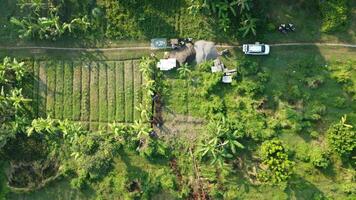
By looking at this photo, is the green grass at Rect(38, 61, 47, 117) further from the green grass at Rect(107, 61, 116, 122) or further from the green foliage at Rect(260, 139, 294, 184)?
the green foliage at Rect(260, 139, 294, 184)

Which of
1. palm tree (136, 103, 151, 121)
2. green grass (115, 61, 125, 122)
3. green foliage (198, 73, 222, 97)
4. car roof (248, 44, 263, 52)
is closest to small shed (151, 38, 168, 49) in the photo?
green grass (115, 61, 125, 122)

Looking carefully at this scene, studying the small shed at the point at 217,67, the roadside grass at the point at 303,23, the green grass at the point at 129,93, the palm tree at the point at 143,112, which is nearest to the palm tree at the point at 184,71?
the small shed at the point at 217,67

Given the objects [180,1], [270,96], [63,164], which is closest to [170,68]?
[180,1]

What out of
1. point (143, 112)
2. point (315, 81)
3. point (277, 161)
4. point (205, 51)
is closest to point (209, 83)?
point (205, 51)

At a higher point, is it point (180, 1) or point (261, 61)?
point (180, 1)

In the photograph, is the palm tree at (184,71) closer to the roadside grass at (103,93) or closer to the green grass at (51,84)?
the roadside grass at (103,93)

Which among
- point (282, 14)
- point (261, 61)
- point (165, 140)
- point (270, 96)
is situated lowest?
point (165, 140)

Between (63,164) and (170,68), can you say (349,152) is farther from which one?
(63,164)
